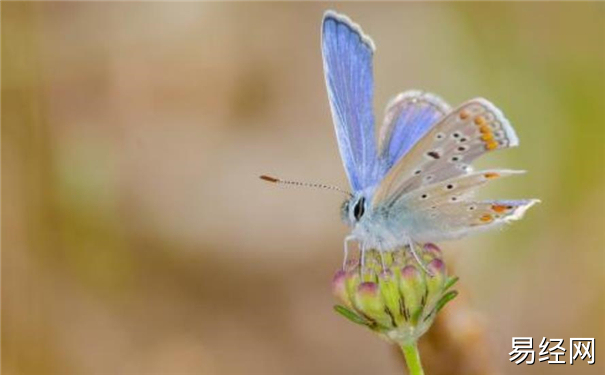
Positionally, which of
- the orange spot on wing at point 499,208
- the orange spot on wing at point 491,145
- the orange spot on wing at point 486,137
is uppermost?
the orange spot on wing at point 486,137

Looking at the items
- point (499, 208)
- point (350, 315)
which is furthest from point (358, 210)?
point (350, 315)

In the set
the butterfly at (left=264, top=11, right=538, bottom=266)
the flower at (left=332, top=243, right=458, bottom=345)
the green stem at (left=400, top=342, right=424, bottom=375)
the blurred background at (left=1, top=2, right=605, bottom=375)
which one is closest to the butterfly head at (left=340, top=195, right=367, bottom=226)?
the butterfly at (left=264, top=11, right=538, bottom=266)

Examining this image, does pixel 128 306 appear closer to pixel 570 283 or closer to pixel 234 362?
pixel 234 362

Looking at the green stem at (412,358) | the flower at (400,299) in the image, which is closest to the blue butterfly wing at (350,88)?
the flower at (400,299)

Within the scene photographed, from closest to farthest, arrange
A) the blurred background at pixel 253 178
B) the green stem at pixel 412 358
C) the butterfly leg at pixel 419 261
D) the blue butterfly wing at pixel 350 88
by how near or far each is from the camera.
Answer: the green stem at pixel 412 358 < the butterfly leg at pixel 419 261 < the blue butterfly wing at pixel 350 88 < the blurred background at pixel 253 178

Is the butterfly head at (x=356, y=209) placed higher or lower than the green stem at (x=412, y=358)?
higher

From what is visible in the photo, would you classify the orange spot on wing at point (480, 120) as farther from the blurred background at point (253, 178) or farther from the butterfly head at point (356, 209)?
the blurred background at point (253, 178)

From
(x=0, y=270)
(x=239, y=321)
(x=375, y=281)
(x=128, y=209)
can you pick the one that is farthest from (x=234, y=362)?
(x=375, y=281)
